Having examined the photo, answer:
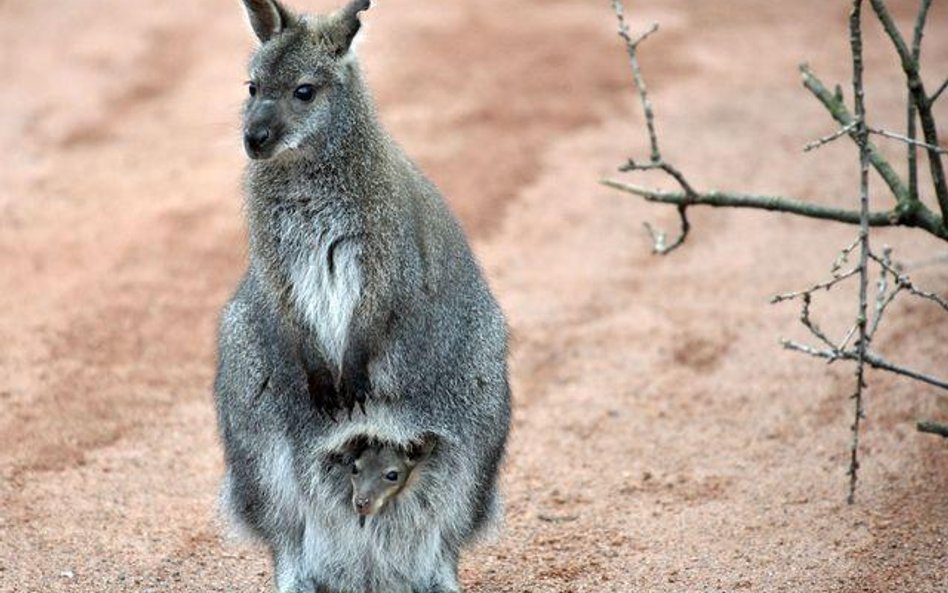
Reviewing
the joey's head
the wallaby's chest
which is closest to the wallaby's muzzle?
the joey's head

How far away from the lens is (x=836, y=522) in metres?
6.59

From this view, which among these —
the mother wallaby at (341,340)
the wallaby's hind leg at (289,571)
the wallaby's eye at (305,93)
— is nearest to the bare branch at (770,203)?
the mother wallaby at (341,340)

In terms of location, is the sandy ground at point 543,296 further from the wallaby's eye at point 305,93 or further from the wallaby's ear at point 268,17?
the wallaby's eye at point 305,93

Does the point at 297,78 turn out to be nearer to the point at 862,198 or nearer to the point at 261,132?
the point at 261,132

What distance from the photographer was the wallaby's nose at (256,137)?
5.25 metres

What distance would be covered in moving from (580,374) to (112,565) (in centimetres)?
317

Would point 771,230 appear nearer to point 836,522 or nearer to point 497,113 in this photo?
point 497,113

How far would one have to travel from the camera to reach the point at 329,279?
549 cm

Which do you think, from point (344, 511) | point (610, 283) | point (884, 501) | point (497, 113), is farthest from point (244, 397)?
point (497, 113)

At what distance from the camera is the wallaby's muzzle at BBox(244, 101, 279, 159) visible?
526cm

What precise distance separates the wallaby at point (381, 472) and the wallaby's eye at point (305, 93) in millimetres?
1334

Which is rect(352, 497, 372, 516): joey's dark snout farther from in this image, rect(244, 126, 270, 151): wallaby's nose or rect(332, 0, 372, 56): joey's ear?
rect(332, 0, 372, 56): joey's ear

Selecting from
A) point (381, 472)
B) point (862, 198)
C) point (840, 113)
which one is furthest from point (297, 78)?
point (840, 113)

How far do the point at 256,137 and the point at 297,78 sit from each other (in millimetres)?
333
